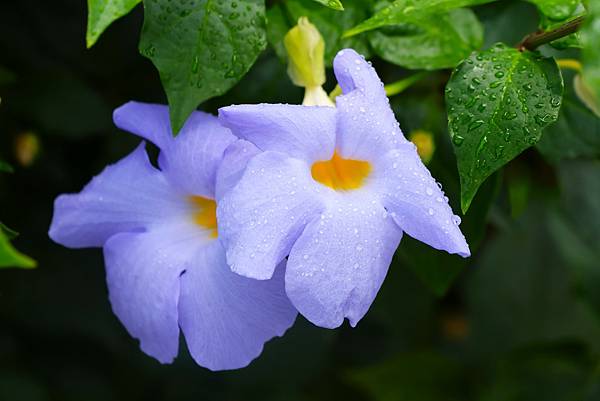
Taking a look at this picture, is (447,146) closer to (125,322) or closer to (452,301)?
(125,322)

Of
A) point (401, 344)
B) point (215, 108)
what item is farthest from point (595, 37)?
point (401, 344)

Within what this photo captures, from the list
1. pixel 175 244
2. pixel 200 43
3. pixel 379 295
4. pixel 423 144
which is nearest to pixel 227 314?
pixel 175 244

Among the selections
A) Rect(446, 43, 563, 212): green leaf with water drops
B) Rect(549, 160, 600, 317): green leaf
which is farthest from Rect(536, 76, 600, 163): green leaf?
Rect(549, 160, 600, 317): green leaf

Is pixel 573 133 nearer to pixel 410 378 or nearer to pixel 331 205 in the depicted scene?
pixel 331 205

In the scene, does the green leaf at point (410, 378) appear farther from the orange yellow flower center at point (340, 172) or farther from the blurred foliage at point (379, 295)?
the orange yellow flower center at point (340, 172)

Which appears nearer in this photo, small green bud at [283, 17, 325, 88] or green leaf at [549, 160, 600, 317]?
small green bud at [283, 17, 325, 88]

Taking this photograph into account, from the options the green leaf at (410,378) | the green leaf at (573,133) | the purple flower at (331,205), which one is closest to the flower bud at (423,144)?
the green leaf at (573,133)

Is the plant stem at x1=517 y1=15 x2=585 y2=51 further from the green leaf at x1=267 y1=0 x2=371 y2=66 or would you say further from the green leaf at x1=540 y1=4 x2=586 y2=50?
the green leaf at x1=267 y1=0 x2=371 y2=66
